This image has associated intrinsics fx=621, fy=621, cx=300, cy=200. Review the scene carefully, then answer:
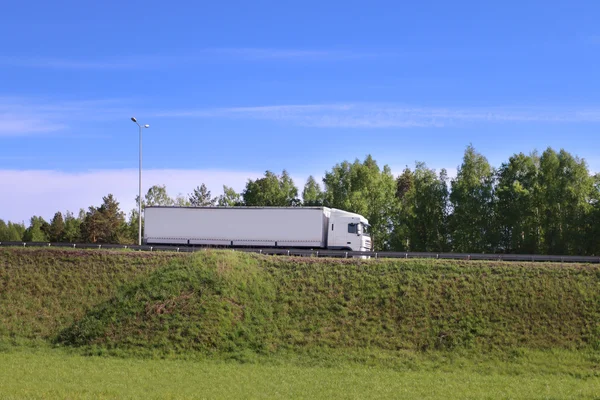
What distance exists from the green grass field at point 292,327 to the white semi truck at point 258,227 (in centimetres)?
564

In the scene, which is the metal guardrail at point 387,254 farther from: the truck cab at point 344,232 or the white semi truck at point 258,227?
the truck cab at point 344,232

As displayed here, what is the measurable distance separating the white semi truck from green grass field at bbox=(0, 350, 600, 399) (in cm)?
1659

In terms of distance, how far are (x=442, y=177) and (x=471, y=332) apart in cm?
3376

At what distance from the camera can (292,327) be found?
34906 mm

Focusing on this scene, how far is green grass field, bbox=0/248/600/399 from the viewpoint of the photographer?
26594mm

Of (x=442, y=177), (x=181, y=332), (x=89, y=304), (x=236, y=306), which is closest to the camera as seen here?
(x=181, y=332)

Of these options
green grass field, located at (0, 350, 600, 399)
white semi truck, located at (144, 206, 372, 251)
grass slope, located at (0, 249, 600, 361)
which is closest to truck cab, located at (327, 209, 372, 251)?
white semi truck, located at (144, 206, 372, 251)

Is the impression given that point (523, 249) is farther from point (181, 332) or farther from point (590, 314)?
point (181, 332)

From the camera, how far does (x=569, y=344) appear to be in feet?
107

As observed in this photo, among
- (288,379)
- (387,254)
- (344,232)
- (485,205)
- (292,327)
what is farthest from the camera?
(485,205)

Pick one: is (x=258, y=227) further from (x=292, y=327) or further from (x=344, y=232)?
(x=292, y=327)

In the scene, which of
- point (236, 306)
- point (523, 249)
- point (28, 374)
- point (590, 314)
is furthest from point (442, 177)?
point (28, 374)

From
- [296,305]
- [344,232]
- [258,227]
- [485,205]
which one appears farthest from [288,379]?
[485,205]

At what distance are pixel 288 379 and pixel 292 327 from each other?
7.57m
